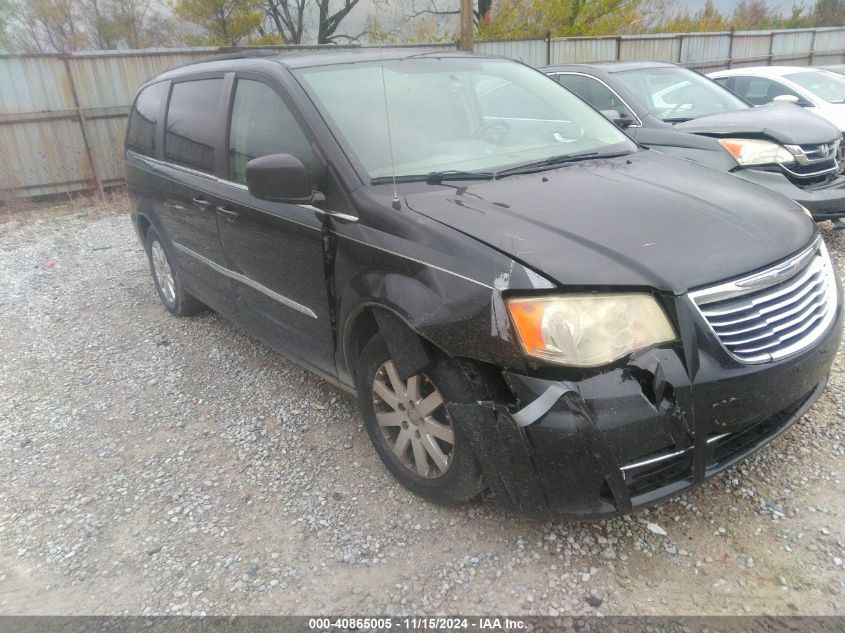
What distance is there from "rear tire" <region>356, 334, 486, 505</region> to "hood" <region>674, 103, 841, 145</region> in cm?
427

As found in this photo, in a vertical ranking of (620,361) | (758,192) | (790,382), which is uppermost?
(758,192)

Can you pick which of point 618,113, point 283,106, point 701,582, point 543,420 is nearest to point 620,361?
point 543,420

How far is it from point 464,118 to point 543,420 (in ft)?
5.99

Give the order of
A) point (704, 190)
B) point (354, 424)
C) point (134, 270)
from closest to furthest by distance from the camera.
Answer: point (704, 190)
point (354, 424)
point (134, 270)

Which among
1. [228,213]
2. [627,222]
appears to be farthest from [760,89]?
[228,213]

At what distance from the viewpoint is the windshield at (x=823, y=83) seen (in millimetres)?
9211

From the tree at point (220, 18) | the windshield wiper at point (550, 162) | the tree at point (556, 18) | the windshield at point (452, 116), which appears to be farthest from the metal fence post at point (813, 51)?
the windshield wiper at point (550, 162)

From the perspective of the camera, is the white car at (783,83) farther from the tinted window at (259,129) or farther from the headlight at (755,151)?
the tinted window at (259,129)

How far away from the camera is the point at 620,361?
2152 millimetres

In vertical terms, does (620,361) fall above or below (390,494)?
above

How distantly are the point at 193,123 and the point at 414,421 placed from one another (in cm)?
255

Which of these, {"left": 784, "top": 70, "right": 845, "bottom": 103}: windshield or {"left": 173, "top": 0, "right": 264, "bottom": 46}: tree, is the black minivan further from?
{"left": 173, "top": 0, "right": 264, "bottom": 46}: tree

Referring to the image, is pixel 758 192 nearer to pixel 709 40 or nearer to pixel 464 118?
pixel 464 118

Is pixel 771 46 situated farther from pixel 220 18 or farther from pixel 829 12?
pixel 220 18
